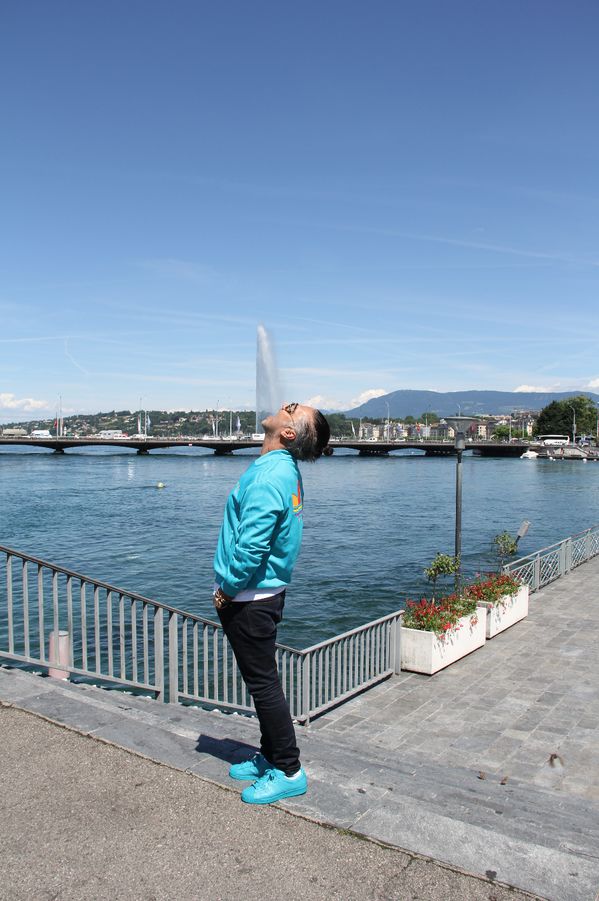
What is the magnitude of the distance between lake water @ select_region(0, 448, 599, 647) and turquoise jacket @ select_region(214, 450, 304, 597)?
41.4ft

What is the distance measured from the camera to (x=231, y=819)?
342 centimetres


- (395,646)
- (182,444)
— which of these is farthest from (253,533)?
(182,444)

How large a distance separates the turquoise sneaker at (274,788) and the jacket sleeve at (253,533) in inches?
40.7

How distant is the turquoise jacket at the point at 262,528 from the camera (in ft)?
11.1

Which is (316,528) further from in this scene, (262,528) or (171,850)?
(171,850)

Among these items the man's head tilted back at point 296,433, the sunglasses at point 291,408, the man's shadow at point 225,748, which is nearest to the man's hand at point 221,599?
the man's head tilted back at point 296,433

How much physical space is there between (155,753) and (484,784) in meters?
2.37

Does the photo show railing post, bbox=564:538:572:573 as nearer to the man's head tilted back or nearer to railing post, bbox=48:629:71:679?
railing post, bbox=48:629:71:679

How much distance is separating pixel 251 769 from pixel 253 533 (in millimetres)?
1429

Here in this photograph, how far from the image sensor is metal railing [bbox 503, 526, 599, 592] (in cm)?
1409

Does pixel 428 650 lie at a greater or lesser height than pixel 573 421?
lesser

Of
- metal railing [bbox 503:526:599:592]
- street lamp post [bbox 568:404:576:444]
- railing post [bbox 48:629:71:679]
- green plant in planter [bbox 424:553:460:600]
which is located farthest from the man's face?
street lamp post [bbox 568:404:576:444]

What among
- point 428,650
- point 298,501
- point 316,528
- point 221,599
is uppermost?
point 298,501

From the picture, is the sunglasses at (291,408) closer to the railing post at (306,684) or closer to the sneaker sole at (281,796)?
the sneaker sole at (281,796)
